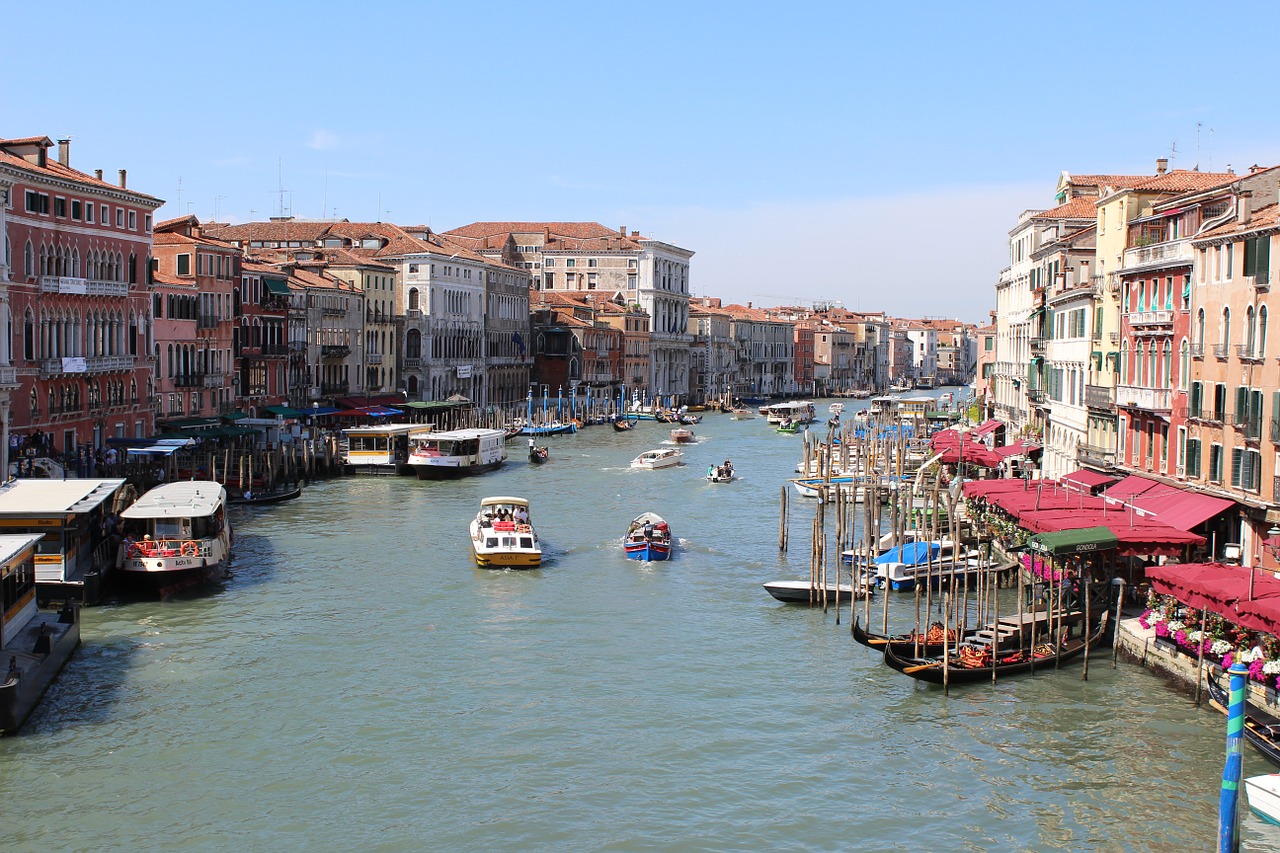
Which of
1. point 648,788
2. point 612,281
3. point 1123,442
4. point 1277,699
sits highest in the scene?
point 612,281

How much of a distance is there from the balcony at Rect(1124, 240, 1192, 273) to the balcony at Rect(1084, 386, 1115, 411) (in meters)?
2.12

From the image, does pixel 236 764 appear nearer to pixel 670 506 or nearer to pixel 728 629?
pixel 728 629

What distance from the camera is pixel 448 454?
37.7 m

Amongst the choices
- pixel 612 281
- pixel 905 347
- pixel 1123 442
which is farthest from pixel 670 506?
pixel 905 347

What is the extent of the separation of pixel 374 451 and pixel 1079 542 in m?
25.1

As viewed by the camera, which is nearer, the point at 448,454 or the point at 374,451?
the point at 448,454

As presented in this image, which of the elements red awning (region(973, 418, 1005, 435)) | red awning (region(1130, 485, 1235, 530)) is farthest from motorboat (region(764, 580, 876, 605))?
red awning (region(973, 418, 1005, 435))

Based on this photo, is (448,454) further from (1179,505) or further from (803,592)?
(1179,505)

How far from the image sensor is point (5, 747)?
13.1 meters

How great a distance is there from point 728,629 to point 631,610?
166 cm

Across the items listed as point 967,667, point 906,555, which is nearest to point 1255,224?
point 967,667

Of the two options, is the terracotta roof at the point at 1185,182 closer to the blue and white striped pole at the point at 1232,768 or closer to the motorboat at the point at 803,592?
the motorboat at the point at 803,592

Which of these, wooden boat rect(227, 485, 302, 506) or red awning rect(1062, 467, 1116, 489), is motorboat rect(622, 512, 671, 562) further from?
wooden boat rect(227, 485, 302, 506)

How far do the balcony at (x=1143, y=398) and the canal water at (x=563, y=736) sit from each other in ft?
15.8
